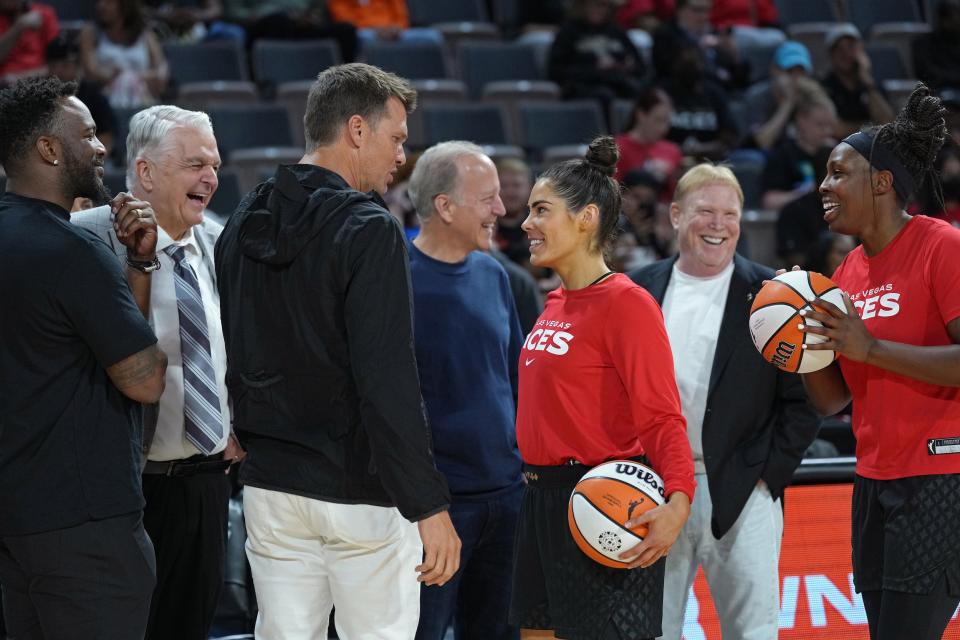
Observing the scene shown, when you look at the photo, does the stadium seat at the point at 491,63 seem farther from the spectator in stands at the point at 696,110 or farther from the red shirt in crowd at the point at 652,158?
the red shirt in crowd at the point at 652,158

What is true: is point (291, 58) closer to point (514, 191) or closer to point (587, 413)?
point (514, 191)

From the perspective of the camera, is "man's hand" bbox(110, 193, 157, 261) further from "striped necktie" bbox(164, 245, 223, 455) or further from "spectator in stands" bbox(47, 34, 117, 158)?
"spectator in stands" bbox(47, 34, 117, 158)

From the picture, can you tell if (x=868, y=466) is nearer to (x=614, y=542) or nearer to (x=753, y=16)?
(x=614, y=542)

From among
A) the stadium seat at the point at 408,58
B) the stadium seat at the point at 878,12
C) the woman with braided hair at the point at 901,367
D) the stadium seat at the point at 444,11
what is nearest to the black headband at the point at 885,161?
the woman with braided hair at the point at 901,367

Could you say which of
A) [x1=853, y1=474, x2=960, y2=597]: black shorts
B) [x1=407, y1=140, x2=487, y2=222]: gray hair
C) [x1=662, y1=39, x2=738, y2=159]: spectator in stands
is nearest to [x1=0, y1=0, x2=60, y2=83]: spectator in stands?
[x1=662, y1=39, x2=738, y2=159]: spectator in stands

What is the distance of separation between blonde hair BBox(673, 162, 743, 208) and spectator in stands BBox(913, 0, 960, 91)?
24.5 feet

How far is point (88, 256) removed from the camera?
3.01 metres

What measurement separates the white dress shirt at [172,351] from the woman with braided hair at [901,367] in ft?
5.97

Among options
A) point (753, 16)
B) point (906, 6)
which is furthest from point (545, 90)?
point (906, 6)

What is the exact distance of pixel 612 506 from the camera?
10.6 feet

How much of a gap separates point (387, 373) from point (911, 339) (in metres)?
1.51

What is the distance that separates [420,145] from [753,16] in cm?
492

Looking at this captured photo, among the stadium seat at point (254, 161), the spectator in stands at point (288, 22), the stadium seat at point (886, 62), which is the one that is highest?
the spectator in stands at point (288, 22)

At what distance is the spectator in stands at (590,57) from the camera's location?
10227 millimetres
